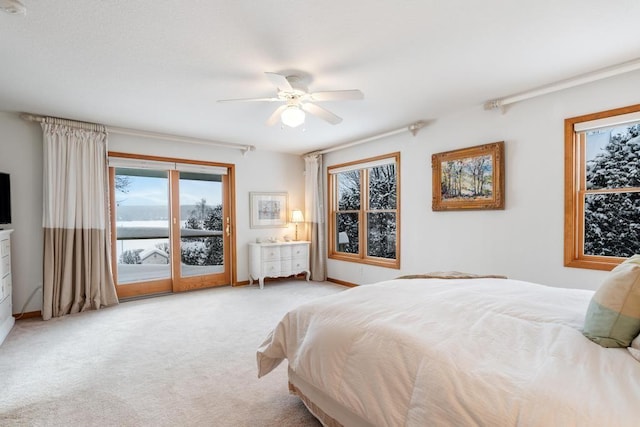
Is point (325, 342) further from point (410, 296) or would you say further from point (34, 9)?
point (34, 9)

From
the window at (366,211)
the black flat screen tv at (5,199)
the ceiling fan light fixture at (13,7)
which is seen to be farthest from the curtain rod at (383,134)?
the black flat screen tv at (5,199)

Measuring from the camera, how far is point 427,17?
1.96m

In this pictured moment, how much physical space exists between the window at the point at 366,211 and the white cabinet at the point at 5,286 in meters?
4.23

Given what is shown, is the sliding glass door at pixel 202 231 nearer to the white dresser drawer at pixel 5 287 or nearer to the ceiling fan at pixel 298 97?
the white dresser drawer at pixel 5 287

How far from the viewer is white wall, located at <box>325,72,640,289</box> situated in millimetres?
2932

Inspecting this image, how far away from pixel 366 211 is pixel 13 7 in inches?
172

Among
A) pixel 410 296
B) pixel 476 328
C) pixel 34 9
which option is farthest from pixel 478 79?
pixel 34 9

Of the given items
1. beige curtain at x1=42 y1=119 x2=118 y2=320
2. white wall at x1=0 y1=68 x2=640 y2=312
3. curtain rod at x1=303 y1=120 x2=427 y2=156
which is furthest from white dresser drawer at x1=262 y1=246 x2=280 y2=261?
beige curtain at x1=42 y1=119 x2=118 y2=320

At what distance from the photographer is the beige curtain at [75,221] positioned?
12.5 ft

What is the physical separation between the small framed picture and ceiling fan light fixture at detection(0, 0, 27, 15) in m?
3.89

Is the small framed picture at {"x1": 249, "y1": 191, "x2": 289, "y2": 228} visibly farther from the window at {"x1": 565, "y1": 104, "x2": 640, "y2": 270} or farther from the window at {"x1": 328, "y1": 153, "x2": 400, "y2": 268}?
the window at {"x1": 565, "y1": 104, "x2": 640, "y2": 270}

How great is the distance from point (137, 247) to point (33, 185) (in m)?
1.42

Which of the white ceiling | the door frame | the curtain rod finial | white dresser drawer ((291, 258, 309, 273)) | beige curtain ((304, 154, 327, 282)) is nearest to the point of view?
the white ceiling

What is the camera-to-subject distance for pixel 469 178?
12.1 ft
